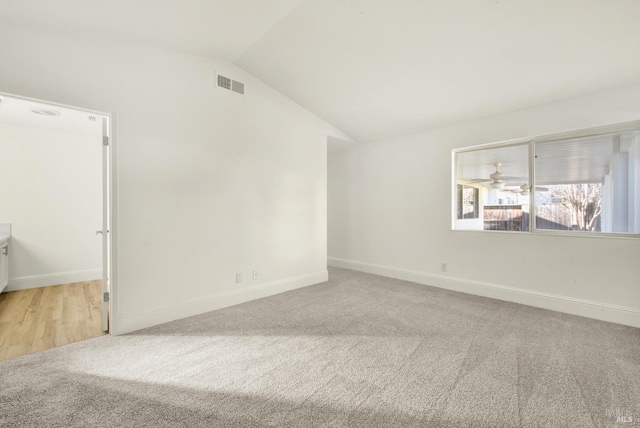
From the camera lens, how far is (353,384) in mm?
1940

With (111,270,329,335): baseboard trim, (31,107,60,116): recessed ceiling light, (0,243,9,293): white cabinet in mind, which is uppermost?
(31,107,60,116): recessed ceiling light

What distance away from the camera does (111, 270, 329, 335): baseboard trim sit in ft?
9.25

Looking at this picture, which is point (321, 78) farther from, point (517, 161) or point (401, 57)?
point (517, 161)

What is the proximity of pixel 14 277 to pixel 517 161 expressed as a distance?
7.66m

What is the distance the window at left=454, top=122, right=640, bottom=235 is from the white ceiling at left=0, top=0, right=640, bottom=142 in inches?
23.9

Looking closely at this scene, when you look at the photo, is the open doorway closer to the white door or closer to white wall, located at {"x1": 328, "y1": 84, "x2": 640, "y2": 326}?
the white door

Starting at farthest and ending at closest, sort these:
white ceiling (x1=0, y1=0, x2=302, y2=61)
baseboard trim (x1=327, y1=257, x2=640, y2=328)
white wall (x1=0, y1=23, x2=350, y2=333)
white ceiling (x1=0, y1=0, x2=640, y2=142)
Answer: baseboard trim (x1=327, y1=257, x2=640, y2=328), white wall (x1=0, y1=23, x2=350, y2=333), white ceiling (x1=0, y1=0, x2=640, y2=142), white ceiling (x1=0, y1=0, x2=302, y2=61)

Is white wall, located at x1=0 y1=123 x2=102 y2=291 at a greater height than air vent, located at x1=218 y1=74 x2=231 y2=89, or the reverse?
air vent, located at x1=218 y1=74 x2=231 y2=89

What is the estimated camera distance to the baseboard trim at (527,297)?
119 inches

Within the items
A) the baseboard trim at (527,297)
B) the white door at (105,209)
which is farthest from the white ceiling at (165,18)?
the baseboard trim at (527,297)

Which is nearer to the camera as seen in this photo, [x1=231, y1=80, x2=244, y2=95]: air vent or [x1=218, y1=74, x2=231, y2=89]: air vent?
[x1=218, y1=74, x2=231, y2=89]: air vent

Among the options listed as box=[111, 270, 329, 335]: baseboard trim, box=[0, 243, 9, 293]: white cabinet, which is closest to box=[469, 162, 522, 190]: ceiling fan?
box=[111, 270, 329, 335]: baseboard trim

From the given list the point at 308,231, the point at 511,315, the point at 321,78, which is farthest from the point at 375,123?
the point at 511,315

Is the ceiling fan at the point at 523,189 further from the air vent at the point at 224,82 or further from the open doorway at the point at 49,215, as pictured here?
the open doorway at the point at 49,215
